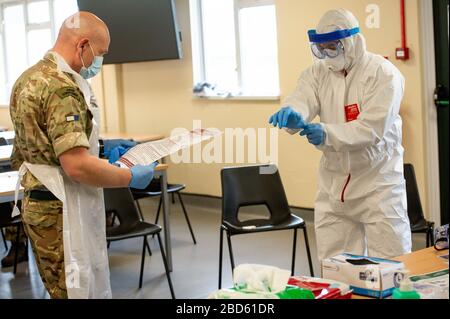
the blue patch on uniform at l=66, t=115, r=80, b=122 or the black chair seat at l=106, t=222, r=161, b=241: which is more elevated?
the blue patch on uniform at l=66, t=115, r=80, b=122

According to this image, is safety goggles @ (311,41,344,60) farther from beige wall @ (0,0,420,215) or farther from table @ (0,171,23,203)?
beige wall @ (0,0,420,215)

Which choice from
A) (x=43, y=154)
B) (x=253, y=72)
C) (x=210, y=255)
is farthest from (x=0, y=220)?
(x=253, y=72)

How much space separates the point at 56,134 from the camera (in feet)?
6.23

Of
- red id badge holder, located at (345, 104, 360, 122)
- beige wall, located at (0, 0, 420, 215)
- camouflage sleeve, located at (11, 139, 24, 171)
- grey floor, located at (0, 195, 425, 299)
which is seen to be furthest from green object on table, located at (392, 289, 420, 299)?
beige wall, located at (0, 0, 420, 215)

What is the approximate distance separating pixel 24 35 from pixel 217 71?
326 cm

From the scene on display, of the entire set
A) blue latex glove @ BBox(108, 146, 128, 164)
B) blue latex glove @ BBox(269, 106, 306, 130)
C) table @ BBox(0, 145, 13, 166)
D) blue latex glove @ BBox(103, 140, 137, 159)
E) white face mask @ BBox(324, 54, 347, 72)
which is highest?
white face mask @ BBox(324, 54, 347, 72)

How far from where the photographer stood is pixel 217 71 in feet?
18.4

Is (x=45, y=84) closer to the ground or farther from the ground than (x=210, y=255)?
farther from the ground

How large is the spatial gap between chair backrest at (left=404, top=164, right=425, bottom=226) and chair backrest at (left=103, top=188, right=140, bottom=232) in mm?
1470

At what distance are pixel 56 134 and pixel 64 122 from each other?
0.14 feet

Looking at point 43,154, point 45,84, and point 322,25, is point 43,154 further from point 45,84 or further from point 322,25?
point 322,25

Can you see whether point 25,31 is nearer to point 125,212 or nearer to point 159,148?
point 125,212

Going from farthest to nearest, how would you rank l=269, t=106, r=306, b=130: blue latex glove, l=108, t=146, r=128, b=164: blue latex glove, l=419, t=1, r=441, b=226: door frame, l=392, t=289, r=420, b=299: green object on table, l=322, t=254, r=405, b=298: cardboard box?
l=419, t=1, r=441, b=226: door frame
l=108, t=146, r=128, b=164: blue latex glove
l=269, t=106, r=306, b=130: blue latex glove
l=322, t=254, r=405, b=298: cardboard box
l=392, t=289, r=420, b=299: green object on table

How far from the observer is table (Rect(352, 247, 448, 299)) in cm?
171
